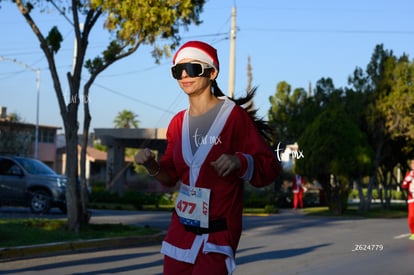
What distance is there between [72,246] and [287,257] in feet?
11.5

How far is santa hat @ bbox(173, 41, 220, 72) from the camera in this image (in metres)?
4.37

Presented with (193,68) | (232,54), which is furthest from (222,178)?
(232,54)

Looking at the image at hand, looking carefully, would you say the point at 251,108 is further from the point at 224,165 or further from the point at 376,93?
the point at 376,93

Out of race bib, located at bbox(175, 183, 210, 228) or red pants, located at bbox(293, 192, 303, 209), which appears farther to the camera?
red pants, located at bbox(293, 192, 303, 209)

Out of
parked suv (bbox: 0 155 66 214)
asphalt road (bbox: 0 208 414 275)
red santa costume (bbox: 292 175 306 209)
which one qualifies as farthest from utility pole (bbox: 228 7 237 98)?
asphalt road (bbox: 0 208 414 275)

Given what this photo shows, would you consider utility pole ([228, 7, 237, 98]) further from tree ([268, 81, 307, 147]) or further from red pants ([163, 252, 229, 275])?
red pants ([163, 252, 229, 275])

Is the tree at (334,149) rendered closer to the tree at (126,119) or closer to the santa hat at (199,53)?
the santa hat at (199,53)

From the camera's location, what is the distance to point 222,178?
414 centimetres

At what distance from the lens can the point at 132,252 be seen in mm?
12508

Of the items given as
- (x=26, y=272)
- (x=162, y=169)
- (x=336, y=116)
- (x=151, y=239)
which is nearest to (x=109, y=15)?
(x=151, y=239)

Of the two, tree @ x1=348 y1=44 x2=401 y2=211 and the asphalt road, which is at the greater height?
tree @ x1=348 y1=44 x2=401 y2=211

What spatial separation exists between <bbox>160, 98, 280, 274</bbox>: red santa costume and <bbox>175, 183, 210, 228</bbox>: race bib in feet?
0.08

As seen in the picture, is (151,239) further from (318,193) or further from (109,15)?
(318,193)

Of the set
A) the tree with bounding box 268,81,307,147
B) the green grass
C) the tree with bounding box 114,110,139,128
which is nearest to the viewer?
the green grass
